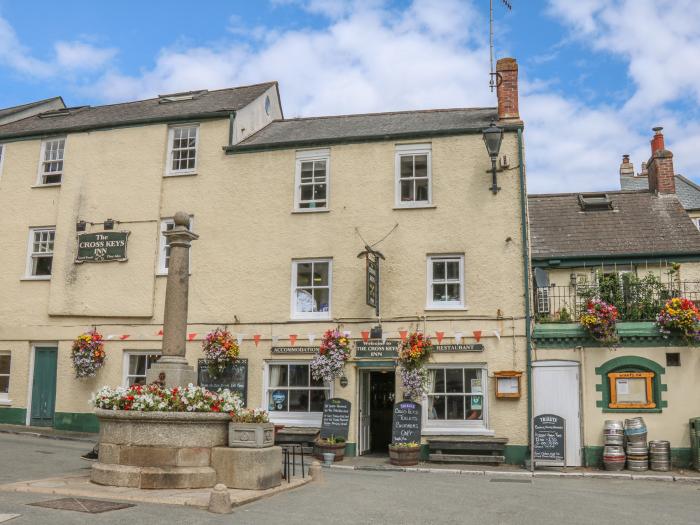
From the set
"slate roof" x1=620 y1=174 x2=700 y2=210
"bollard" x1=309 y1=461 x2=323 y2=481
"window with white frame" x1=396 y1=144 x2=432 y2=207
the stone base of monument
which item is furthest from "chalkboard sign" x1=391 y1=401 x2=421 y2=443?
"slate roof" x1=620 y1=174 x2=700 y2=210

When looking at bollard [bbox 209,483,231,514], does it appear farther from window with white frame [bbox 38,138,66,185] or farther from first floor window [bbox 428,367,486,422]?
window with white frame [bbox 38,138,66,185]

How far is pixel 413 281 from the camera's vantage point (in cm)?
1770

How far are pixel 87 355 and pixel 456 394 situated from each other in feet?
32.2

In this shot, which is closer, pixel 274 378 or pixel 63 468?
pixel 63 468

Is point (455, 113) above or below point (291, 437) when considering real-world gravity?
above

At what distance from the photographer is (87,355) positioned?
19.0 metres

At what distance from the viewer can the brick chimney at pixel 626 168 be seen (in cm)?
3416

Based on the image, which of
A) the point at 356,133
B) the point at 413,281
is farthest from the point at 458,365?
the point at 356,133

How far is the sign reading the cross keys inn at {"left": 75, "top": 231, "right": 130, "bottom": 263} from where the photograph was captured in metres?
19.7

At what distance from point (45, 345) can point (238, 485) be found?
11.7 meters

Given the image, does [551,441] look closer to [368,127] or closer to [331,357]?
[331,357]

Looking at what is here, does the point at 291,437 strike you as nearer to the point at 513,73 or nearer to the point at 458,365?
the point at 458,365

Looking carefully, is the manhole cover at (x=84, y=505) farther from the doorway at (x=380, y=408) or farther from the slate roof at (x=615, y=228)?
the slate roof at (x=615, y=228)

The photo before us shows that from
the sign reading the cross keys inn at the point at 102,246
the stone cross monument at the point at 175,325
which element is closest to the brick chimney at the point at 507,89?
the stone cross monument at the point at 175,325
